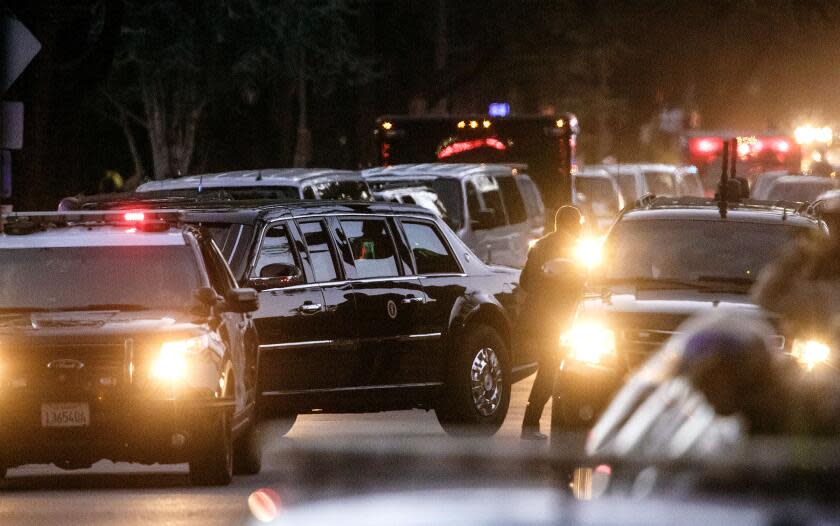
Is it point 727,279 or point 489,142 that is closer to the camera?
point 727,279

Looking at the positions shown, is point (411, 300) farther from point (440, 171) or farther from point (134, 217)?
point (440, 171)

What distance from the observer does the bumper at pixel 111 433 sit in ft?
35.9

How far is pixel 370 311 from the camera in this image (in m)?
13.7

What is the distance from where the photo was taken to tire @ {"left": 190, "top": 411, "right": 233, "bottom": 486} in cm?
1110

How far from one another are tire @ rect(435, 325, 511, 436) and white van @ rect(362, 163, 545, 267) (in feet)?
25.0

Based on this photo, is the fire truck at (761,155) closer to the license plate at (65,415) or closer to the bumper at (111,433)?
the bumper at (111,433)

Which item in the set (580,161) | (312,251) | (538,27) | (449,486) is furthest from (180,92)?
(580,161)

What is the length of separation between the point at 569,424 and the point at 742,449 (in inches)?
330

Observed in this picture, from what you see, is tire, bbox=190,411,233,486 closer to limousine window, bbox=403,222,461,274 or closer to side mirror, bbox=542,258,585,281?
side mirror, bbox=542,258,585,281

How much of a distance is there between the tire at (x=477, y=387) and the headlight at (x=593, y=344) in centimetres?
241

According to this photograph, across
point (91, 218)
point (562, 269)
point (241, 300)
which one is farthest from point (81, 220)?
point (562, 269)

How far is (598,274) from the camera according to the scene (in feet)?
41.7

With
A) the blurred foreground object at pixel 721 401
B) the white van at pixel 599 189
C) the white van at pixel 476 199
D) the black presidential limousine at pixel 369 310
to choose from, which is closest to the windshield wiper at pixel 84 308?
the black presidential limousine at pixel 369 310

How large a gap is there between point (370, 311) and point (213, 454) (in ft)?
9.01
